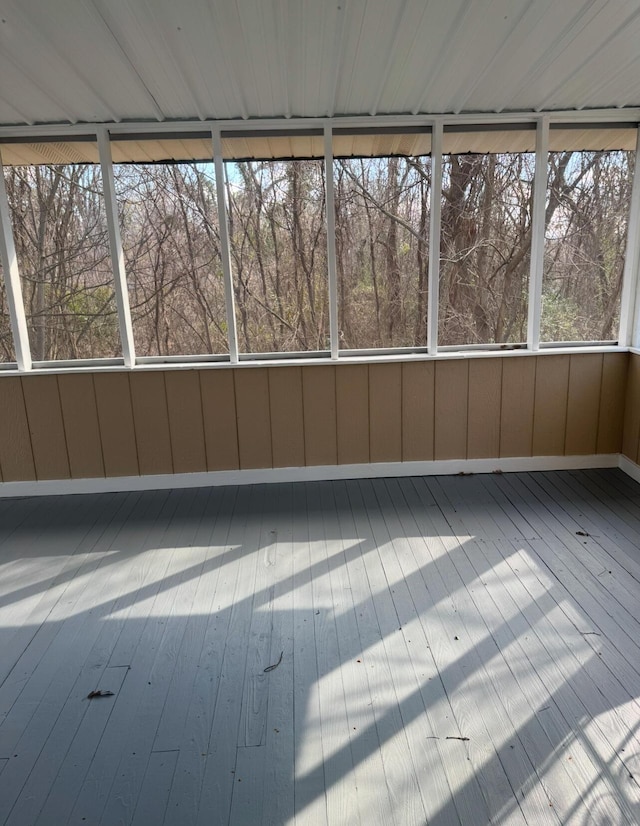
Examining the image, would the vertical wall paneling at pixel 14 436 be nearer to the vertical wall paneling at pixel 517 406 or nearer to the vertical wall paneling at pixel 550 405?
the vertical wall paneling at pixel 517 406

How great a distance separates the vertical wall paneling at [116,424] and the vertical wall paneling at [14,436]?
486 millimetres

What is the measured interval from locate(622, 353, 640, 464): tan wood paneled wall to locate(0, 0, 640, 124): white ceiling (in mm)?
1633

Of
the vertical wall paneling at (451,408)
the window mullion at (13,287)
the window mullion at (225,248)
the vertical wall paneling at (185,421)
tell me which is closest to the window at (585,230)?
the vertical wall paneling at (451,408)

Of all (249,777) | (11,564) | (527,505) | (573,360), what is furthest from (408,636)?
(573,360)

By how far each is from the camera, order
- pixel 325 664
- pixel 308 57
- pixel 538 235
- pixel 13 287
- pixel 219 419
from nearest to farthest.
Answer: pixel 325 664
pixel 308 57
pixel 13 287
pixel 538 235
pixel 219 419

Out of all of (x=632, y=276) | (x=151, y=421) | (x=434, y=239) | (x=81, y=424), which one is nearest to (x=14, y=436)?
(x=81, y=424)

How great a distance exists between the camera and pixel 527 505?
11.4ft

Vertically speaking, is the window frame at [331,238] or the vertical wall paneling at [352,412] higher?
the window frame at [331,238]

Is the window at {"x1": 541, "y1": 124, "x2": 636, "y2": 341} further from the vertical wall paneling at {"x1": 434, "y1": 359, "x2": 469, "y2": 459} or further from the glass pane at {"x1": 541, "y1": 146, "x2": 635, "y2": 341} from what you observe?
the vertical wall paneling at {"x1": 434, "y1": 359, "x2": 469, "y2": 459}

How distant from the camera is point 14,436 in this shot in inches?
148

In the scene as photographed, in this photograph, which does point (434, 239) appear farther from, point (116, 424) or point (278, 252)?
point (116, 424)

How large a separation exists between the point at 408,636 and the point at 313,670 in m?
0.42

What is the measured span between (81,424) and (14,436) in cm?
45

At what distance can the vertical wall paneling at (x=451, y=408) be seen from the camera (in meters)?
3.85
